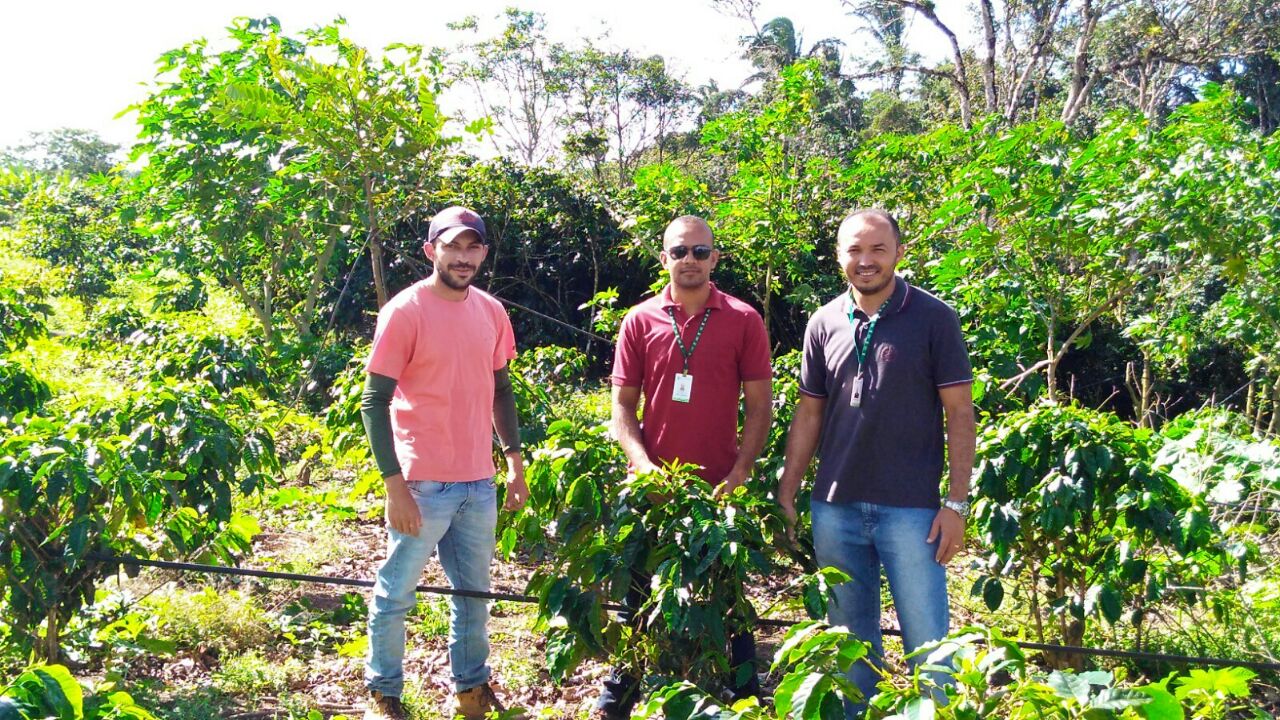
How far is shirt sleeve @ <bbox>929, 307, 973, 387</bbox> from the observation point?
2.75m

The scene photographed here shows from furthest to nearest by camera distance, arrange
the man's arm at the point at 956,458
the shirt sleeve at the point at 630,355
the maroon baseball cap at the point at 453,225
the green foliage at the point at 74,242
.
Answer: the green foliage at the point at 74,242 → the shirt sleeve at the point at 630,355 → the maroon baseball cap at the point at 453,225 → the man's arm at the point at 956,458

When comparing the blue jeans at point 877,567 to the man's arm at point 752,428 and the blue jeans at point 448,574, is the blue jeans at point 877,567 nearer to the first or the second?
the man's arm at point 752,428

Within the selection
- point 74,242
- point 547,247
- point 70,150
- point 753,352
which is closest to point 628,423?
point 753,352

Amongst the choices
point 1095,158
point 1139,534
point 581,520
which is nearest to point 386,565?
point 581,520

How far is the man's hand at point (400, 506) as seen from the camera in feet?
9.78

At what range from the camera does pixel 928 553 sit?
2801mm

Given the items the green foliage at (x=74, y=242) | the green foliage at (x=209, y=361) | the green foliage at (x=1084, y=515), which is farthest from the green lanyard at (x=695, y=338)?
the green foliage at (x=74, y=242)

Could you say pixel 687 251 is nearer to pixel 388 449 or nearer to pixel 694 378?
pixel 694 378

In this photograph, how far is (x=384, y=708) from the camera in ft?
10.4

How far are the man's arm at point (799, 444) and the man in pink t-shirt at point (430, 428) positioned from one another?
36.3 inches

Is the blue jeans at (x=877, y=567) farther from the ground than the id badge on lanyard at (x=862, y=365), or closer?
closer

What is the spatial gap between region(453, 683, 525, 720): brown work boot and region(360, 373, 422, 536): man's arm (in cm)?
64

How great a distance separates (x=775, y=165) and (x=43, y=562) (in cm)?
479

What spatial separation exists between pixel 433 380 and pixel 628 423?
2.03 ft
